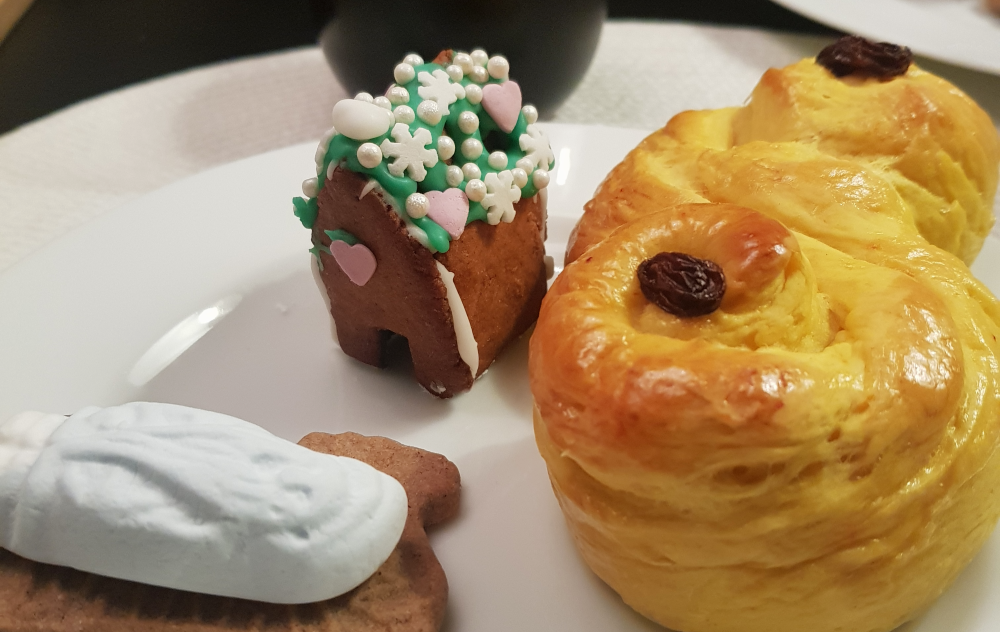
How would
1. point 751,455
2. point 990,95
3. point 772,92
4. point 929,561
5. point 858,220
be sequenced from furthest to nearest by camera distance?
point 990,95 < point 772,92 < point 858,220 < point 929,561 < point 751,455

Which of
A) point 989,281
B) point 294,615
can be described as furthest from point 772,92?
point 294,615

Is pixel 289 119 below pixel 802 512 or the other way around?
below

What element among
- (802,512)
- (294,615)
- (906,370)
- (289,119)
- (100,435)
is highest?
(906,370)

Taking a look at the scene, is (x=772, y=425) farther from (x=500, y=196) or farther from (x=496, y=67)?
A: (x=496, y=67)

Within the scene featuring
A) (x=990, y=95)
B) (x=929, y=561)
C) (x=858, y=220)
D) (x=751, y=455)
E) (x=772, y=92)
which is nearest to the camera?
(x=751, y=455)

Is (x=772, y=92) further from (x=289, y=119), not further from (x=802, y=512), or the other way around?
(x=289, y=119)

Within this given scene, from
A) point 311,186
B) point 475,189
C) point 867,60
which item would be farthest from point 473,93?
point 867,60

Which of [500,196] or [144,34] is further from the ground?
[500,196]

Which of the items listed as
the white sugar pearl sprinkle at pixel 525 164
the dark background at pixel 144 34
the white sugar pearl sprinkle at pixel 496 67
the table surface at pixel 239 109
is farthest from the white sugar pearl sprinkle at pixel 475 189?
the dark background at pixel 144 34
